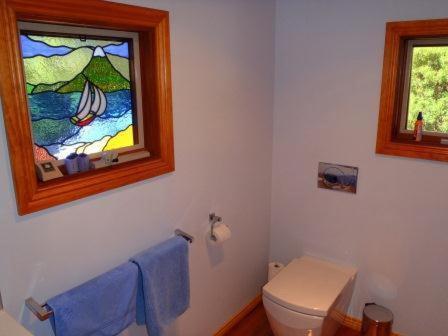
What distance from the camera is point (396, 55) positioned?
2084mm

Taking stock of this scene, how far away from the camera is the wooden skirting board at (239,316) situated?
2531 millimetres

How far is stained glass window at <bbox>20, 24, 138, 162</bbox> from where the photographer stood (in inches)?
58.1

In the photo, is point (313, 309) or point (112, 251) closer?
point (112, 251)

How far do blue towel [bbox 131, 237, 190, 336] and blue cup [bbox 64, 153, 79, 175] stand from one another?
47 cm

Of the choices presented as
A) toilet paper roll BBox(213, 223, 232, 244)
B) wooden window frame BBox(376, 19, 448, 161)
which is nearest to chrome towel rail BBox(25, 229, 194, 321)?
toilet paper roll BBox(213, 223, 232, 244)

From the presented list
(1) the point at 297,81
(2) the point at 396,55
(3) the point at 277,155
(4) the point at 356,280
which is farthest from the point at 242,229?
(2) the point at 396,55

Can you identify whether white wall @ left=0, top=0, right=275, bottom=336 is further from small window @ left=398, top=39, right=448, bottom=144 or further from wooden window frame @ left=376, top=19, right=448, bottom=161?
small window @ left=398, top=39, right=448, bottom=144

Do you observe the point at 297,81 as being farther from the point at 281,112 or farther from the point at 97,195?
the point at 97,195

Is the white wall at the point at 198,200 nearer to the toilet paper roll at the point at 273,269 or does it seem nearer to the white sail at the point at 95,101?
the toilet paper roll at the point at 273,269

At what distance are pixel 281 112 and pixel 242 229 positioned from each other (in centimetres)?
83

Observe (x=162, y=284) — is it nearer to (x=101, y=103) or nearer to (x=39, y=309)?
(x=39, y=309)

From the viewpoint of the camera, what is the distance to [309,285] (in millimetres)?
2256

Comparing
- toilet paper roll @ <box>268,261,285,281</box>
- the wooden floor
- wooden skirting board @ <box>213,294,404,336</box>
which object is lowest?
the wooden floor

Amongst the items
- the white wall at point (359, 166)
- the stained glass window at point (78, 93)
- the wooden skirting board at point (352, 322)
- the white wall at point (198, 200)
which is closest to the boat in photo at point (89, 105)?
the stained glass window at point (78, 93)
